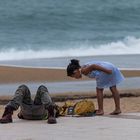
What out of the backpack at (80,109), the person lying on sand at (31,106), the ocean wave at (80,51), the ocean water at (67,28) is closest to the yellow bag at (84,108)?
the backpack at (80,109)

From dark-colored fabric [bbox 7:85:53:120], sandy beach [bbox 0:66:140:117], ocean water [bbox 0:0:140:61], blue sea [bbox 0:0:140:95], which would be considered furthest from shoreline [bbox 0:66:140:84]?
dark-colored fabric [bbox 7:85:53:120]

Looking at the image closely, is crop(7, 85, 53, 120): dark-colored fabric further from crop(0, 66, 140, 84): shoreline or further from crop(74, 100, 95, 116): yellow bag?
crop(0, 66, 140, 84): shoreline

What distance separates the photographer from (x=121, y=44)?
31.8m

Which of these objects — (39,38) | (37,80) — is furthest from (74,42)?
(37,80)

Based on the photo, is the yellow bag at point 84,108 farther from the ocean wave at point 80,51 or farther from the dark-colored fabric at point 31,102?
the ocean wave at point 80,51

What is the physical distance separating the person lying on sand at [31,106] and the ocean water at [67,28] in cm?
1462

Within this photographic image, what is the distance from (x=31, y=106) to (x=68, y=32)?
1170 inches

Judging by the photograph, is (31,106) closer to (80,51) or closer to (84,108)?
(84,108)

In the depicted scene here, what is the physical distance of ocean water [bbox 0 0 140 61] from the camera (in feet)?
94.5

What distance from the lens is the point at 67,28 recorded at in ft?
135

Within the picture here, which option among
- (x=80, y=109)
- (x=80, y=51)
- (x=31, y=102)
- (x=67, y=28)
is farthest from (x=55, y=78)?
(x=67, y=28)

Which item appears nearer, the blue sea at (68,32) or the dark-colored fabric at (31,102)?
the dark-colored fabric at (31,102)

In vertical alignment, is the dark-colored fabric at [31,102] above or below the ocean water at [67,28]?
below

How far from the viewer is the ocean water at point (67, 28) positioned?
2881 cm
